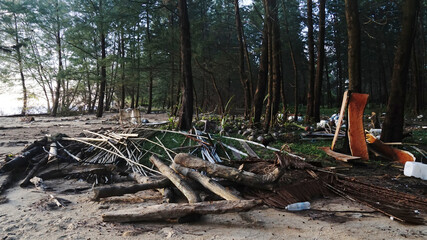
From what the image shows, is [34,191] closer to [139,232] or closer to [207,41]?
[139,232]

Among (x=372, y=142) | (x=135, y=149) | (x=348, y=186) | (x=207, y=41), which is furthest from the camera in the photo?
(x=207, y=41)

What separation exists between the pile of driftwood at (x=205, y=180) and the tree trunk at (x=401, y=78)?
266 cm

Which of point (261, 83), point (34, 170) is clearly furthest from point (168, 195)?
point (261, 83)

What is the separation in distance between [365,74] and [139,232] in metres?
35.2

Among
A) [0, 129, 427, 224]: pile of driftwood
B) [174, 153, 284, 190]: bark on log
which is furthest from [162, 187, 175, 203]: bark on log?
[174, 153, 284, 190]: bark on log

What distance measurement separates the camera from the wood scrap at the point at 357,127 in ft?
14.6

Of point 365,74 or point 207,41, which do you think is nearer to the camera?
point 207,41

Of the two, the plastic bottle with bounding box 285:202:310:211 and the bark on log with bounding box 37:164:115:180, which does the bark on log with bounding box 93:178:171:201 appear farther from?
the plastic bottle with bounding box 285:202:310:211

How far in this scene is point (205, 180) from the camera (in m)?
3.04

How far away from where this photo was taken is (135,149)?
5367 millimetres

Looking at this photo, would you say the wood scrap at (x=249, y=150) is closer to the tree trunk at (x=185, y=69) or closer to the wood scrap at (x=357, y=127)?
the wood scrap at (x=357, y=127)

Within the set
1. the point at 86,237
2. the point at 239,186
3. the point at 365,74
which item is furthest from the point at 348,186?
the point at 365,74

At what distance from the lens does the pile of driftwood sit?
245cm

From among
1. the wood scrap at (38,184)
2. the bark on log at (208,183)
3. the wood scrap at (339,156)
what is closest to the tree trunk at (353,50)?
the wood scrap at (339,156)
